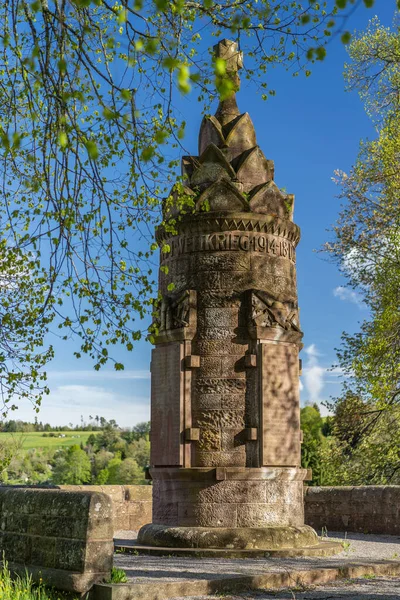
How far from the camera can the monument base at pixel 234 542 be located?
10.5 meters

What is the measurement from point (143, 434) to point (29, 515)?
434 feet

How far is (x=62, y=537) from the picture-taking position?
7418mm

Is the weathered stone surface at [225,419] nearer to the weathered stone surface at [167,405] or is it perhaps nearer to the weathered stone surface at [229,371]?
the weathered stone surface at [229,371]

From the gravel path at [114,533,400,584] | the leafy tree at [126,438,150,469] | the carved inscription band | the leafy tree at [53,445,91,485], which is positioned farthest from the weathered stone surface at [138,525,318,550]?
the leafy tree at [126,438,150,469]

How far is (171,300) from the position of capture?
38.7 feet

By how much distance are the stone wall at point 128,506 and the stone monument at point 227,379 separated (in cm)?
344

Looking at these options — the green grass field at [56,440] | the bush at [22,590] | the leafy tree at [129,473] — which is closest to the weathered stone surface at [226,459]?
the bush at [22,590]

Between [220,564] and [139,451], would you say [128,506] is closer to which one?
[220,564]

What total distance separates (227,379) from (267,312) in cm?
113

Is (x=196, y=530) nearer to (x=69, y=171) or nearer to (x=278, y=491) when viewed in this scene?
(x=278, y=491)

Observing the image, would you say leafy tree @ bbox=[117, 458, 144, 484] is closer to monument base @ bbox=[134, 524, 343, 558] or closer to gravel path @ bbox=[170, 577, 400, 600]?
monument base @ bbox=[134, 524, 343, 558]

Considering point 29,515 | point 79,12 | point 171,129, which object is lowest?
point 29,515

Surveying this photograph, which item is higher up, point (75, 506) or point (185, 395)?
point (185, 395)

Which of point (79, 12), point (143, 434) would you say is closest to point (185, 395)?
point (79, 12)
